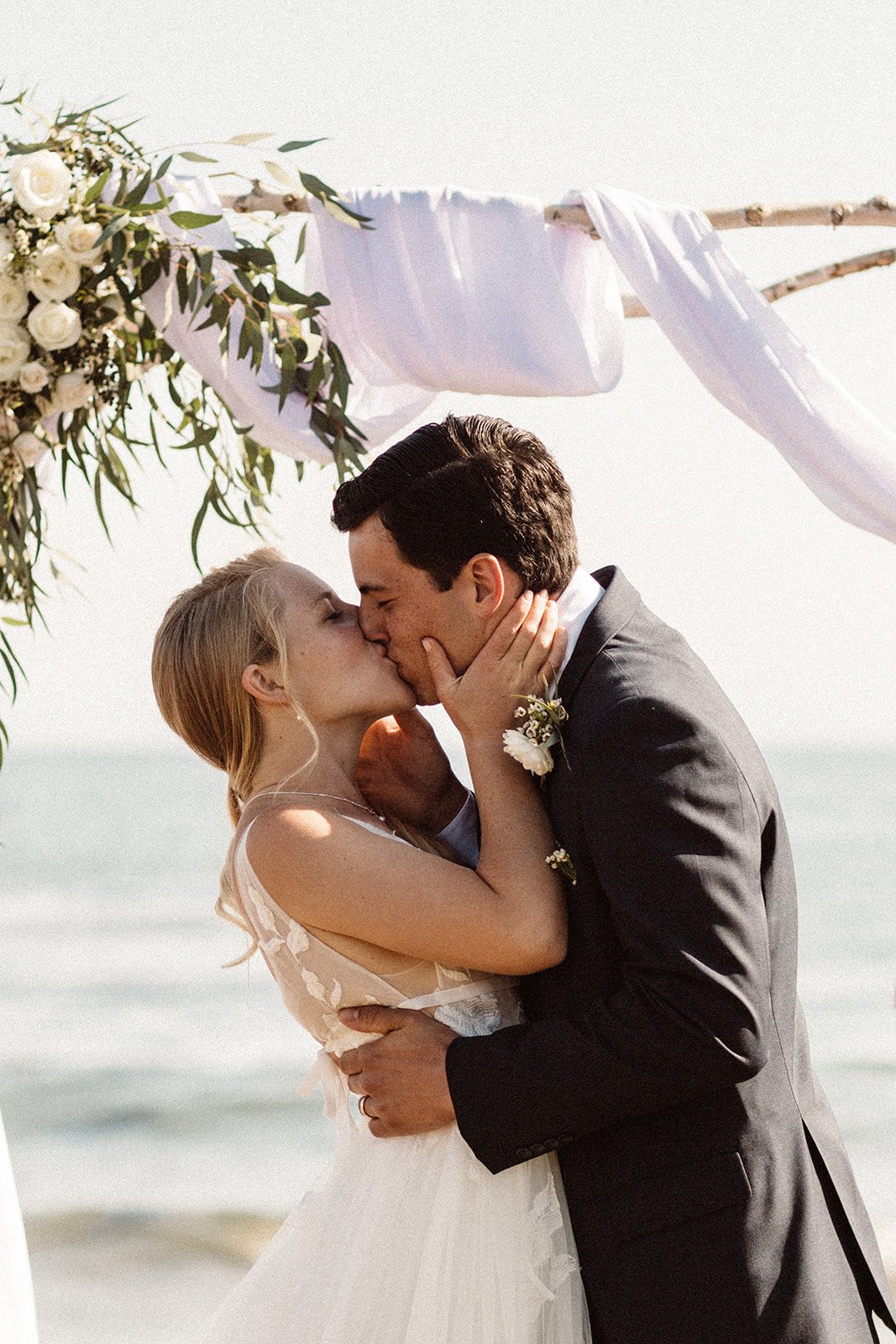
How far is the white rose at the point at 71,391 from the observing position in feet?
10.5

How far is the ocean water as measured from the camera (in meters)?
9.20

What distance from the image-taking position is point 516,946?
260 centimetres

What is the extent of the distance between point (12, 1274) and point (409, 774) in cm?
136

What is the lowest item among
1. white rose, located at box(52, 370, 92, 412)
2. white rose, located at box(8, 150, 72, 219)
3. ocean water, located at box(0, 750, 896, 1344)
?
ocean water, located at box(0, 750, 896, 1344)

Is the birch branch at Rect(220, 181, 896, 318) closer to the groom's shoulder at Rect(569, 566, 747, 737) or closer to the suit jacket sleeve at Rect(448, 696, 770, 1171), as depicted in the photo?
the groom's shoulder at Rect(569, 566, 747, 737)

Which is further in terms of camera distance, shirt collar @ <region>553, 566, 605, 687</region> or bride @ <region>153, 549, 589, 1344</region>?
shirt collar @ <region>553, 566, 605, 687</region>

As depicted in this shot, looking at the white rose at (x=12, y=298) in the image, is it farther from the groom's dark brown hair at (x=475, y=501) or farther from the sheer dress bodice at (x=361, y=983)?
the sheer dress bodice at (x=361, y=983)

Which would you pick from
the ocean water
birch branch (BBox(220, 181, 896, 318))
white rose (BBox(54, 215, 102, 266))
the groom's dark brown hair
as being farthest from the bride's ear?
the ocean water

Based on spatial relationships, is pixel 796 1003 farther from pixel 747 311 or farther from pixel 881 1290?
pixel 747 311

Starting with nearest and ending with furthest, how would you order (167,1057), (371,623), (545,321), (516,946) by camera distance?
(516,946), (371,623), (545,321), (167,1057)

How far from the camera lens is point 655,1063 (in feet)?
7.91

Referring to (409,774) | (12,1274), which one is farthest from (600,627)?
(12,1274)

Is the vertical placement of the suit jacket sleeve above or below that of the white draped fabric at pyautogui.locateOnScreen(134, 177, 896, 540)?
below

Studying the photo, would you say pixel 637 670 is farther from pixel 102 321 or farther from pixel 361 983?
pixel 102 321
